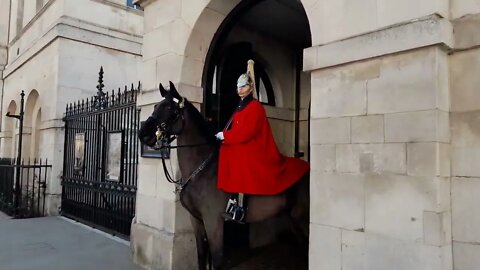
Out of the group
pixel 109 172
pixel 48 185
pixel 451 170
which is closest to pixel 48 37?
pixel 48 185

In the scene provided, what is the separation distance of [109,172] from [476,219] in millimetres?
6969

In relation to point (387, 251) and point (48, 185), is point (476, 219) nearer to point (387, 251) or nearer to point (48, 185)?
point (387, 251)

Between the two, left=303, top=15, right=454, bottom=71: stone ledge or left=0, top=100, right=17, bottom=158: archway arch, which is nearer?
left=303, top=15, right=454, bottom=71: stone ledge

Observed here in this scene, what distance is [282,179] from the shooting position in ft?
13.6

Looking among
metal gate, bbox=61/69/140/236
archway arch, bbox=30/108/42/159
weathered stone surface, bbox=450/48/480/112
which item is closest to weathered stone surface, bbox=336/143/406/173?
weathered stone surface, bbox=450/48/480/112

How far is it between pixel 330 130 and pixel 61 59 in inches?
383

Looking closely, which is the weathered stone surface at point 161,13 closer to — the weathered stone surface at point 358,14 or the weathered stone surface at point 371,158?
the weathered stone surface at point 358,14

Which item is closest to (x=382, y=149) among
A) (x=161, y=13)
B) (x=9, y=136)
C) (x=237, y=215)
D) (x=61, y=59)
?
(x=237, y=215)

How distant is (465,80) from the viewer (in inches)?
113

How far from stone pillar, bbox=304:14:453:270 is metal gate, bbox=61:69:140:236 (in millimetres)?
4141

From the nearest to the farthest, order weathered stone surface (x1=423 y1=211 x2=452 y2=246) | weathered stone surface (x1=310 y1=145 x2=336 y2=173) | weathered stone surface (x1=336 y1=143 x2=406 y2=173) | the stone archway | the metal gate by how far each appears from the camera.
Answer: weathered stone surface (x1=423 y1=211 x2=452 y2=246), weathered stone surface (x1=336 y1=143 x2=406 y2=173), weathered stone surface (x1=310 y1=145 x2=336 y2=173), the stone archway, the metal gate

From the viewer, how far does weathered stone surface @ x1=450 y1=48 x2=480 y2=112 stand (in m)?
2.81

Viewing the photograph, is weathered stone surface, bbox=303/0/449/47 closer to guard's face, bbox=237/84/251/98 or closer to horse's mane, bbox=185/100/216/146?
guard's face, bbox=237/84/251/98

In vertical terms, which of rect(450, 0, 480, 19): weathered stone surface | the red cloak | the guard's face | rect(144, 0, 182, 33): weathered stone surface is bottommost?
the red cloak
